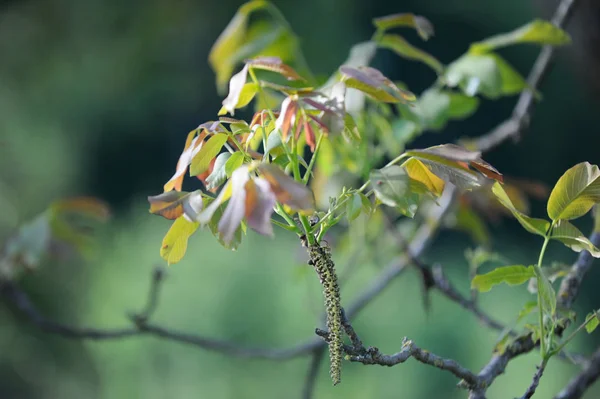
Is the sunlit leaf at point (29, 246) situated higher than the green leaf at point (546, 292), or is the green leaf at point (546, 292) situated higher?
the green leaf at point (546, 292)

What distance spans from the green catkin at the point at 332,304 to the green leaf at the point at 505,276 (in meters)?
0.11

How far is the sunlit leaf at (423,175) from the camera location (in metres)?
0.38

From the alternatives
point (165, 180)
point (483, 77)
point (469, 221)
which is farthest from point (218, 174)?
point (165, 180)

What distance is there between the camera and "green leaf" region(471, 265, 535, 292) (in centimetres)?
41

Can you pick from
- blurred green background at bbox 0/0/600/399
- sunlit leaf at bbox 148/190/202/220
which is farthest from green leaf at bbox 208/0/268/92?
blurred green background at bbox 0/0/600/399

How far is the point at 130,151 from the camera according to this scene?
235 centimetres

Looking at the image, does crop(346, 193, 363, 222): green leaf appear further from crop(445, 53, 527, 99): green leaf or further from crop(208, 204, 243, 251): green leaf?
crop(445, 53, 527, 99): green leaf

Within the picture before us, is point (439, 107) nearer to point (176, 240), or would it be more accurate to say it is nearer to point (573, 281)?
point (573, 281)

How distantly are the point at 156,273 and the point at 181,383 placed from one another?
3.92ft

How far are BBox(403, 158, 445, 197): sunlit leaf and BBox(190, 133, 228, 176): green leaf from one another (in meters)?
0.11

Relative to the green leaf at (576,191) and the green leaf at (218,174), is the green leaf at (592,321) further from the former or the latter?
the green leaf at (218,174)

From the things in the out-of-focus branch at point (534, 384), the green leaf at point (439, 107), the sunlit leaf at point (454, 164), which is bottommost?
the out-of-focus branch at point (534, 384)

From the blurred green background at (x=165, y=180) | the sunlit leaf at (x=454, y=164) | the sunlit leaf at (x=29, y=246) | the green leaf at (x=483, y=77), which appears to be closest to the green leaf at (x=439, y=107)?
the green leaf at (x=483, y=77)

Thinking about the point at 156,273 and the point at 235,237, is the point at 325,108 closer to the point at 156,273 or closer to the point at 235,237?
the point at 235,237
